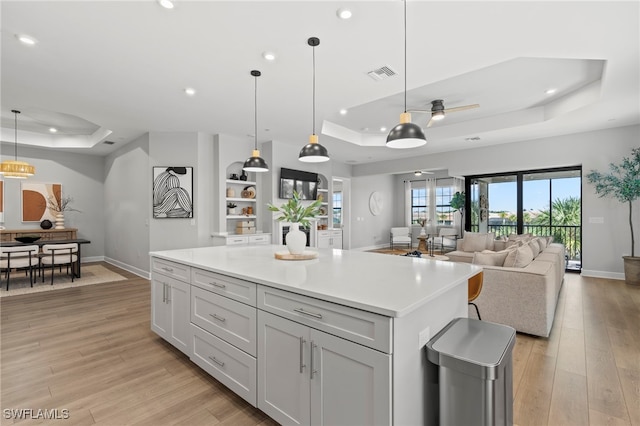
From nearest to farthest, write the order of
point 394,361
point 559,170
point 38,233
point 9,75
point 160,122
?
1. point 394,361
2. point 9,75
3. point 160,122
4. point 559,170
5. point 38,233

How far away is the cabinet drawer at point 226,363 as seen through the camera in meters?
1.88

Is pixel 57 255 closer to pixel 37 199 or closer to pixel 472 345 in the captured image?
pixel 37 199

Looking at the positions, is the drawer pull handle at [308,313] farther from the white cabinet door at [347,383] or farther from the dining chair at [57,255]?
the dining chair at [57,255]

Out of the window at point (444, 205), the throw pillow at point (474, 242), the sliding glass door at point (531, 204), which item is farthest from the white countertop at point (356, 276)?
the window at point (444, 205)

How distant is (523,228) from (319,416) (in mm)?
7229

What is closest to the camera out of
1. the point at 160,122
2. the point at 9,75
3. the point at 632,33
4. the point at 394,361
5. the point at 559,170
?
the point at 394,361

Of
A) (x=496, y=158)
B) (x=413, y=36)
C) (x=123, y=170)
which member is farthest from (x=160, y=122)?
(x=496, y=158)

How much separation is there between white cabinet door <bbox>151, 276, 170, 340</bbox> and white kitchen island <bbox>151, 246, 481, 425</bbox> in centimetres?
39

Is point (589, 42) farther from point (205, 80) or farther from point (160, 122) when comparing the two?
point (160, 122)

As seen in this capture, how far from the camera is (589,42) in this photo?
272cm

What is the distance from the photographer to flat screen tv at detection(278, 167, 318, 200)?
6.51 m

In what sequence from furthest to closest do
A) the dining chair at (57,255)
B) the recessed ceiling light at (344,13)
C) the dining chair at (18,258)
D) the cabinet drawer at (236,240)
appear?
1. the cabinet drawer at (236,240)
2. the dining chair at (57,255)
3. the dining chair at (18,258)
4. the recessed ceiling light at (344,13)

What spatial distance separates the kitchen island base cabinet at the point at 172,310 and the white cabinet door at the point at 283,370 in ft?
3.28

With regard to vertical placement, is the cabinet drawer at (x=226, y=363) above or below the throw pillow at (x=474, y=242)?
below
